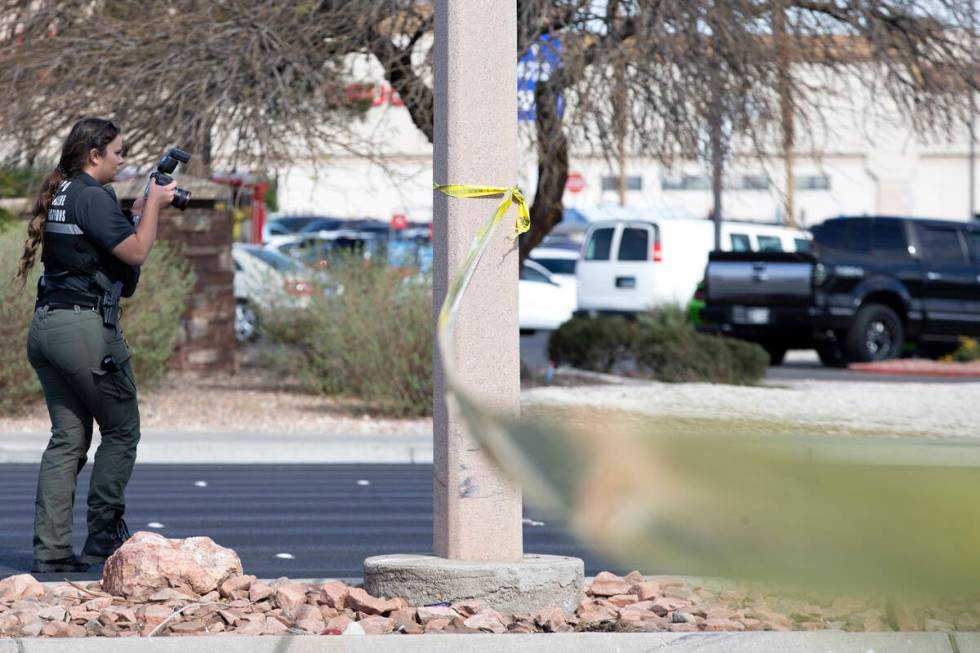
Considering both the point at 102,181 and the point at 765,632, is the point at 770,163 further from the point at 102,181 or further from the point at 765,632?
the point at 765,632

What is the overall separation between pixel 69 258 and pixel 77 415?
2.07ft

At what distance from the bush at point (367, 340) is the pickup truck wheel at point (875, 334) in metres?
7.80

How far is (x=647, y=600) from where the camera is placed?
5215 millimetres

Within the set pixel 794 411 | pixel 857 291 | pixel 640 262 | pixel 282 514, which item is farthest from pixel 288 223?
pixel 794 411

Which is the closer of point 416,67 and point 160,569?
point 160,569

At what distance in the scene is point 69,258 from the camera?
5875 millimetres

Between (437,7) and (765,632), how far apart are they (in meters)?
2.13

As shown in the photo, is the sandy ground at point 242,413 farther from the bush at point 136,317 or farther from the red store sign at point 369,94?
the red store sign at point 369,94

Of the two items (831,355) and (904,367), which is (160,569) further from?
(831,355)

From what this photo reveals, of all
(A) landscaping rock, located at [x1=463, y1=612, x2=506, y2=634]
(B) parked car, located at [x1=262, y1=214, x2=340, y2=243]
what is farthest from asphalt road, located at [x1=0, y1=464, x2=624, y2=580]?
(B) parked car, located at [x1=262, y1=214, x2=340, y2=243]

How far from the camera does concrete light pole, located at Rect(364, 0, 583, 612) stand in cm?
476

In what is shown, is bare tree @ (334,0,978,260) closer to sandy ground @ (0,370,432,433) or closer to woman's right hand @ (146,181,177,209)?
sandy ground @ (0,370,432,433)

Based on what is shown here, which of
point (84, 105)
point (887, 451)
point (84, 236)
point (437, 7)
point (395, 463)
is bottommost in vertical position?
point (395, 463)

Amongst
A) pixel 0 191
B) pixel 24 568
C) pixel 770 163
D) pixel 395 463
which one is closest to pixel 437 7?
pixel 24 568
